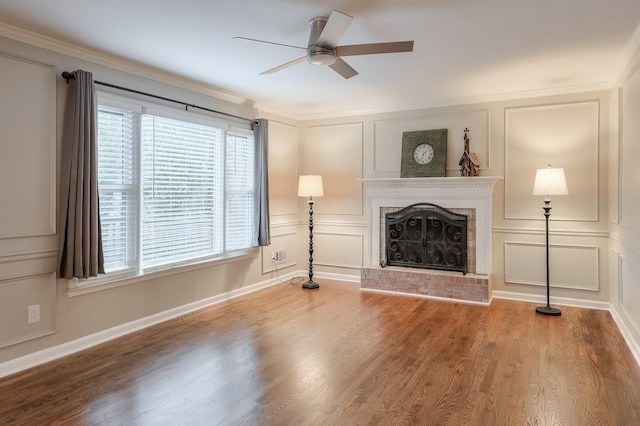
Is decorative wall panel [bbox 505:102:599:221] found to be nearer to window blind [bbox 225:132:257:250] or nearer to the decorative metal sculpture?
the decorative metal sculpture

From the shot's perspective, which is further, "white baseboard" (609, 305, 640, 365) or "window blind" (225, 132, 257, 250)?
"window blind" (225, 132, 257, 250)

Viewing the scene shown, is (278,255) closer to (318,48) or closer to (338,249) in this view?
(338,249)

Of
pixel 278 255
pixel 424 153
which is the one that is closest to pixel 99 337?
pixel 278 255

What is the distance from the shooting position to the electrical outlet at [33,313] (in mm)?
3008

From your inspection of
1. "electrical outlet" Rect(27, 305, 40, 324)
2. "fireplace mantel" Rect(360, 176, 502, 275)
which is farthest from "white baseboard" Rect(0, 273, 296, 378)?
"fireplace mantel" Rect(360, 176, 502, 275)

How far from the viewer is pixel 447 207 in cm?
507

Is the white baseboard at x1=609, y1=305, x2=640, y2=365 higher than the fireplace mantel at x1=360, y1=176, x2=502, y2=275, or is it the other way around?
the fireplace mantel at x1=360, y1=176, x2=502, y2=275

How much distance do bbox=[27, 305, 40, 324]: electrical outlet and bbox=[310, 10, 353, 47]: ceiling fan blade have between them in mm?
2885

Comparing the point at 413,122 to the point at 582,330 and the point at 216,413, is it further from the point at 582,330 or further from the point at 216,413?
the point at 216,413

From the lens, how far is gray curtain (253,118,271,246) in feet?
16.7

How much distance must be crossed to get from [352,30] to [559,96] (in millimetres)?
2939

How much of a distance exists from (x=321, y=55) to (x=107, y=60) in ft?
6.56

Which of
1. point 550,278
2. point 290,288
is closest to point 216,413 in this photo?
point 290,288

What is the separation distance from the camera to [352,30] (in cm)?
299
